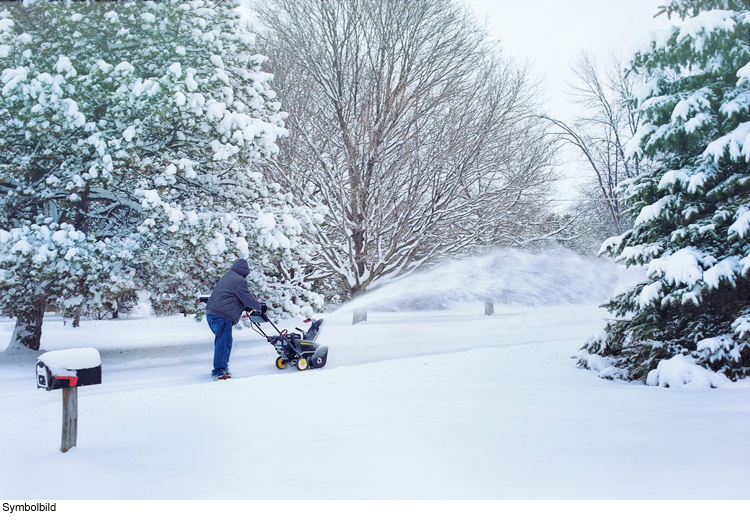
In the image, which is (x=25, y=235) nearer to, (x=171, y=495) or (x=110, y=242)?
(x=110, y=242)

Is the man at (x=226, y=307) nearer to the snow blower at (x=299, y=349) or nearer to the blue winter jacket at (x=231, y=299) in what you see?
the blue winter jacket at (x=231, y=299)

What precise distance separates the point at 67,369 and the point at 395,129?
10.4m

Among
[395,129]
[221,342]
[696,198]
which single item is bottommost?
[221,342]

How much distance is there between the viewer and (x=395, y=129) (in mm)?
12719

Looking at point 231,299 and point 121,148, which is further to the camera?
point 121,148

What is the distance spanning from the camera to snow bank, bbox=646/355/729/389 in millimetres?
5168

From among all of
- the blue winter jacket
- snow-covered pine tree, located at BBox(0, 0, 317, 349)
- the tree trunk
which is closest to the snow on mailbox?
the blue winter jacket

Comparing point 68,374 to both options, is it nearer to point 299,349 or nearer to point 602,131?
point 299,349

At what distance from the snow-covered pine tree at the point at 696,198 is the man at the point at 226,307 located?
170 inches

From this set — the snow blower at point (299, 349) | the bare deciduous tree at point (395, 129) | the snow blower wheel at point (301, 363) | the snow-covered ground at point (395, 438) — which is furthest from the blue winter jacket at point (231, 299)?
the bare deciduous tree at point (395, 129)

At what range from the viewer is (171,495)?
285 centimetres

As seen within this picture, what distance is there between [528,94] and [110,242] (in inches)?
398

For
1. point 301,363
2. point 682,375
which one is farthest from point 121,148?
point 682,375

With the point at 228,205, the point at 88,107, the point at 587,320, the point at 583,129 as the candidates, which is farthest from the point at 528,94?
the point at 88,107
